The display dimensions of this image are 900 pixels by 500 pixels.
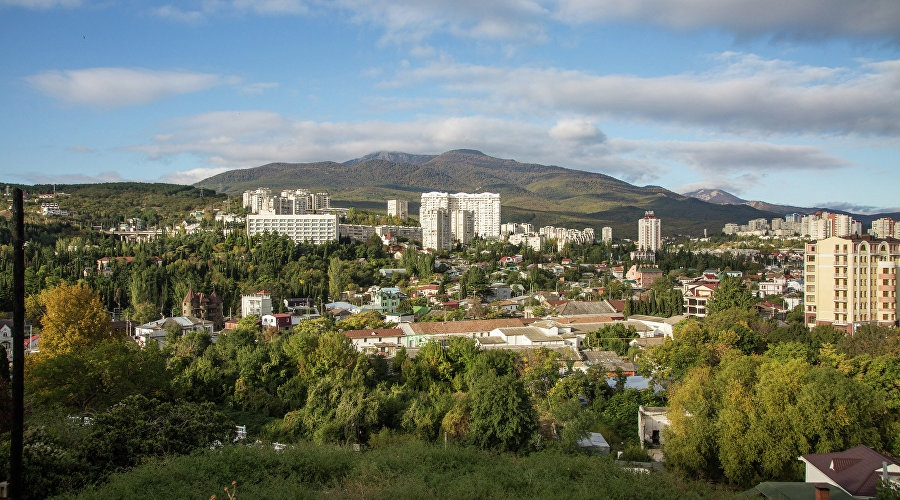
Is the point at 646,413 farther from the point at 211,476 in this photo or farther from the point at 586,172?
the point at 586,172

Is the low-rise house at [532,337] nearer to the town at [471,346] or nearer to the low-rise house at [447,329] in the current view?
the town at [471,346]

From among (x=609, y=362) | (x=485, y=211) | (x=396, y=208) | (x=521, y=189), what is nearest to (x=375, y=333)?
(x=609, y=362)

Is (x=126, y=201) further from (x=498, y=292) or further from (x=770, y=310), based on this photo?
(x=770, y=310)

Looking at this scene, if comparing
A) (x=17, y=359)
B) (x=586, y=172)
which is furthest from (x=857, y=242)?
(x=586, y=172)

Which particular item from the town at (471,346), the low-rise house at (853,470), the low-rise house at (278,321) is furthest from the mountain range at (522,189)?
→ the low-rise house at (853,470)

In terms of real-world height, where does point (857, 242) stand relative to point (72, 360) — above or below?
above

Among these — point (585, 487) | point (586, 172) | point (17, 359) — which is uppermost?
point (586, 172)

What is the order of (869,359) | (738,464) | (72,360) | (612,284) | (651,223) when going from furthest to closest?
1. (651,223)
2. (612,284)
3. (869,359)
4. (72,360)
5. (738,464)

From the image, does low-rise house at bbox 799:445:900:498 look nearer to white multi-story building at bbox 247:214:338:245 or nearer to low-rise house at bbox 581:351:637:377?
low-rise house at bbox 581:351:637:377
